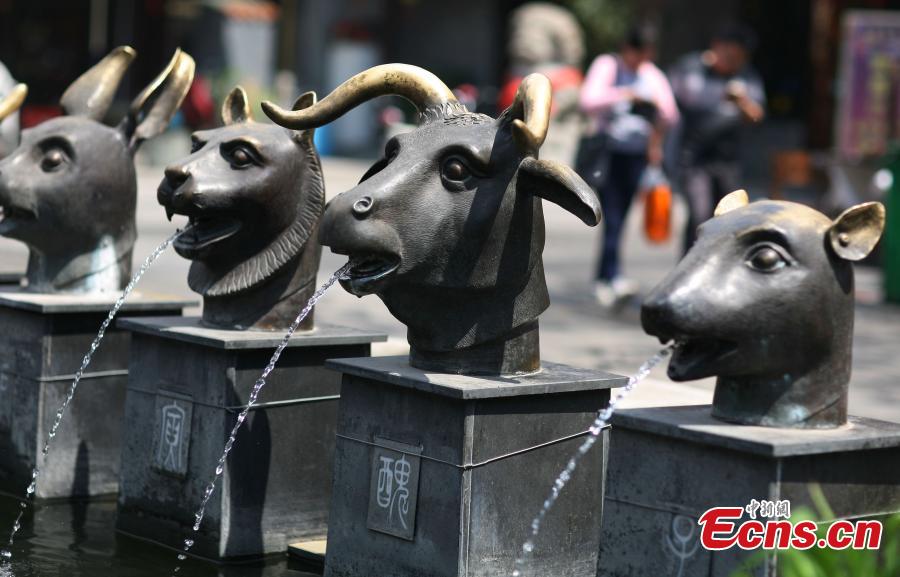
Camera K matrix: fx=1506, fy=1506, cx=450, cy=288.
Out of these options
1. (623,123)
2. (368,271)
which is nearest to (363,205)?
(368,271)

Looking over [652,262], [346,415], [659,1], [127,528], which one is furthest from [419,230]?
[659,1]

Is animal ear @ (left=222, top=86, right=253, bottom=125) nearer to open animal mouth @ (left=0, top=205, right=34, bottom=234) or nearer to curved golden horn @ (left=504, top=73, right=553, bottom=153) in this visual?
open animal mouth @ (left=0, top=205, right=34, bottom=234)

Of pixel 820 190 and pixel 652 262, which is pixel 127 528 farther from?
pixel 820 190

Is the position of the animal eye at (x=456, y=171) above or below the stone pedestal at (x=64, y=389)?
above

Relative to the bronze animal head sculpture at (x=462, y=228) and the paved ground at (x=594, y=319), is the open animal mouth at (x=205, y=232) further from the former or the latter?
the paved ground at (x=594, y=319)

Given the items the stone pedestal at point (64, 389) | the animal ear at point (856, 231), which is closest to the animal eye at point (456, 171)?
the animal ear at point (856, 231)

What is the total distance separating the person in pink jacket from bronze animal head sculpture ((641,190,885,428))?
6215 mm

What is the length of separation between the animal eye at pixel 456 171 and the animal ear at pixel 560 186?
17 centimetres

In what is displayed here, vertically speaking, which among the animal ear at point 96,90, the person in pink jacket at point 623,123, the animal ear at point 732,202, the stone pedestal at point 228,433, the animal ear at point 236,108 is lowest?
the stone pedestal at point 228,433

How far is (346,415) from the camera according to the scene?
521 centimetres

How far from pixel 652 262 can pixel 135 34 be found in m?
14.0

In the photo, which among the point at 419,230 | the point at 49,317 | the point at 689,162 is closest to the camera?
the point at 419,230

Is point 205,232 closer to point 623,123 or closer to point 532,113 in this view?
point 532,113

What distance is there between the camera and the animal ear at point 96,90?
22.5ft
